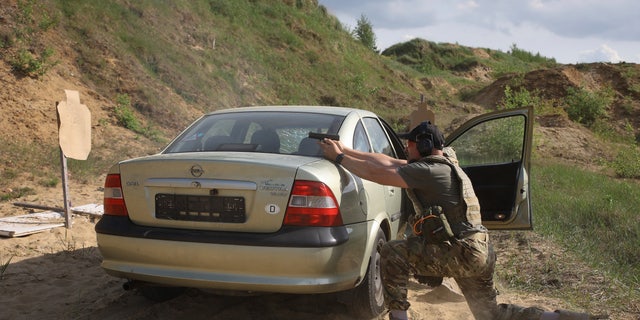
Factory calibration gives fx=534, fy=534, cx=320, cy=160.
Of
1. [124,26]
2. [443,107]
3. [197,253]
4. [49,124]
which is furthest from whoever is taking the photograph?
[443,107]

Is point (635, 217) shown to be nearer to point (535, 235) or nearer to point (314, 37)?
point (535, 235)

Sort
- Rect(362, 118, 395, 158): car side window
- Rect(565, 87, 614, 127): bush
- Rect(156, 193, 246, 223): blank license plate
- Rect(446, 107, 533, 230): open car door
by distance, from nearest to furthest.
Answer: Rect(156, 193, 246, 223): blank license plate
Rect(362, 118, 395, 158): car side window
Rect(446, 107, 533, 230): open car door
Rect(565, 87, 614, 127): bush

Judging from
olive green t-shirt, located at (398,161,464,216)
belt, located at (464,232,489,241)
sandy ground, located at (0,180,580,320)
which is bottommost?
sandy ground, located at (0,180,580,320)

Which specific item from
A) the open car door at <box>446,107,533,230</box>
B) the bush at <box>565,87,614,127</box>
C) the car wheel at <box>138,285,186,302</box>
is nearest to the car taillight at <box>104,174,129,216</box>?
the car wheel at <box>138,285,186,302</box>

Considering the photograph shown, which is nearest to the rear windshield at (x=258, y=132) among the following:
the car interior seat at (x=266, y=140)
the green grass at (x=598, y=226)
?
the car interior seat at (x=266, y=140)

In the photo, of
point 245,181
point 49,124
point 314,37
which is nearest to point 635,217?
point 245,181

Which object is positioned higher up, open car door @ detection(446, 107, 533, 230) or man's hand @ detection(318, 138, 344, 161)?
man's hand @ detection(318, 138, 344, 161)

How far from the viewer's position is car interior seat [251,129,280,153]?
12.0ft

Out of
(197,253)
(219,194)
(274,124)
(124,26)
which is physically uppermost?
(124,26)

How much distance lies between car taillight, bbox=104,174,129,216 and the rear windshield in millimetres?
579

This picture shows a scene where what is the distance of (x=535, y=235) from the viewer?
6652mm

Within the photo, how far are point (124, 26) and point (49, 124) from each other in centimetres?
699

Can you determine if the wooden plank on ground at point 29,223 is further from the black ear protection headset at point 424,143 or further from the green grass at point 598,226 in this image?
the green grass at point 598,226

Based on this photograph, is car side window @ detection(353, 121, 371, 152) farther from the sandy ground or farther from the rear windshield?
the sandy ground
